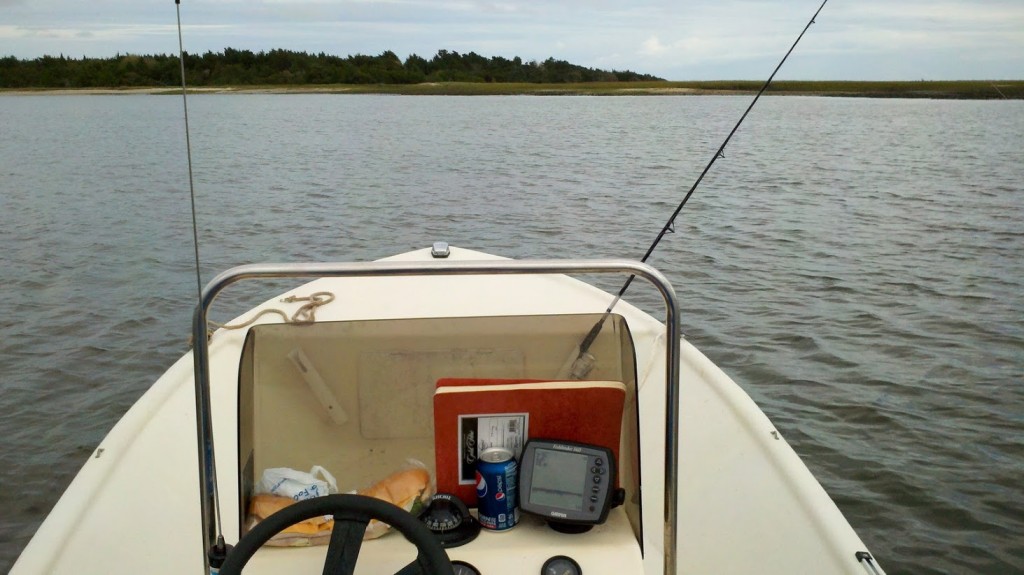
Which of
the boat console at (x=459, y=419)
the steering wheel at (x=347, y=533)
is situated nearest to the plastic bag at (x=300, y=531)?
the boat console at (x=459, y=419)

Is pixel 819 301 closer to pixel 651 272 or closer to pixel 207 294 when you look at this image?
pixel 651 272

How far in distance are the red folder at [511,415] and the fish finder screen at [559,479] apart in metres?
0.07

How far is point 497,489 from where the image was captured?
2090 mm

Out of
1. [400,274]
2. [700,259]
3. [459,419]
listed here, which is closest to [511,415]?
[459,419]

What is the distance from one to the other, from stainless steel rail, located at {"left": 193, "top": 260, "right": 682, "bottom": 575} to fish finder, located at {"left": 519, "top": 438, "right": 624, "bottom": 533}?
0.16m

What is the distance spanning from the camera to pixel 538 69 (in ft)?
209

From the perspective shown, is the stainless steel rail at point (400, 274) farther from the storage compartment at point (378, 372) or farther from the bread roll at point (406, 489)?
the bread roll at point (406, 489)

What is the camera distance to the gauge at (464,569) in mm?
2014

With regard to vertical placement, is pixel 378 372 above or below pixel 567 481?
above

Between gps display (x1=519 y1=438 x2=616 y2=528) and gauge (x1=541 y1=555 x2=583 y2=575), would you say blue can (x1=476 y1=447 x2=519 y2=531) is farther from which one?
gauge (x1=541 y1=555 x2=583 y2=575)

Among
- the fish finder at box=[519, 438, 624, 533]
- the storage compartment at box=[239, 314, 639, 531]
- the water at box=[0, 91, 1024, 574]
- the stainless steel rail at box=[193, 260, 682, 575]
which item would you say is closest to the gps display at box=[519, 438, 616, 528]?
the fish finder at box=[519, 438, 624, 533]

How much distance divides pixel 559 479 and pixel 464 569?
314 mm

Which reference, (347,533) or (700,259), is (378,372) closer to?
(347,533)

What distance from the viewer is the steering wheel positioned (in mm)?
1717
